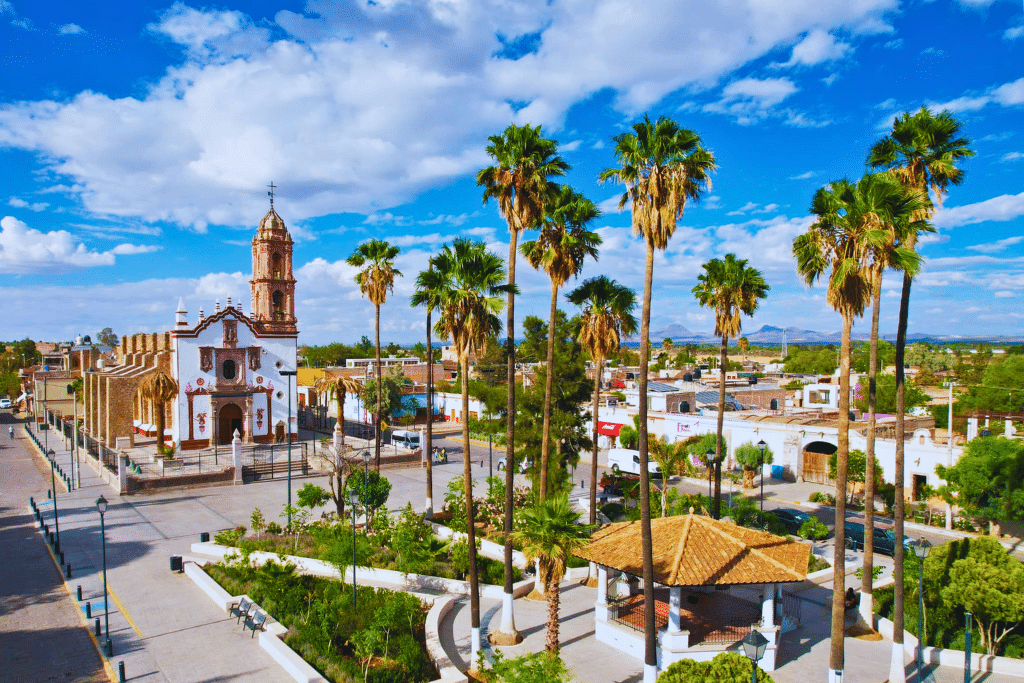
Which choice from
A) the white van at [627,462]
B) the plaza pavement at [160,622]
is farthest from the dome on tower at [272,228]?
the white van at [627,462]

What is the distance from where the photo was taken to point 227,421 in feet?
143

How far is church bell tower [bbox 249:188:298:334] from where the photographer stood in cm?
4556

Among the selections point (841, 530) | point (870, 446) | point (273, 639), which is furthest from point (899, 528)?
point (273, 639)

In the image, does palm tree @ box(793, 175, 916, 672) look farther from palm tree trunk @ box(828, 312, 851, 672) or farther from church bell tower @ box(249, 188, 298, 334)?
church bell tower @ box(249, 188, 298, 334)

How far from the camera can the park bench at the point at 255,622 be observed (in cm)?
1633

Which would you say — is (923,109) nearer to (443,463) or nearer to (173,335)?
(443,463)

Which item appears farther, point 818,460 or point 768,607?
point 818,460

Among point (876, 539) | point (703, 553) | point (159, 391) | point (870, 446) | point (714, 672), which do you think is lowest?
point (876, 539)

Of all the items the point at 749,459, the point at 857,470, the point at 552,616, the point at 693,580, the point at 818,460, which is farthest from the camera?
the point at 818,460

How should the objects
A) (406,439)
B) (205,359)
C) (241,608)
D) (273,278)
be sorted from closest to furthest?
(241,608)
(205,359)
(406,439)
(273,278)

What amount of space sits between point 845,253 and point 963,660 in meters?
9.99

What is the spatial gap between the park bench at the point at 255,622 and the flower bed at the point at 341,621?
19.5 inches

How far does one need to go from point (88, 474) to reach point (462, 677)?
109 ft

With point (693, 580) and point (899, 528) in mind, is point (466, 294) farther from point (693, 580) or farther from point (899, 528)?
point (899, 528)
